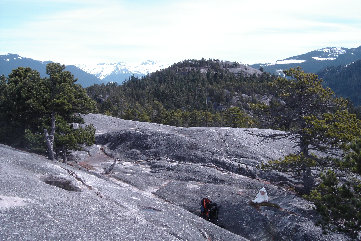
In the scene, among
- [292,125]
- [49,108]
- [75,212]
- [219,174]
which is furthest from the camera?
[219,174]

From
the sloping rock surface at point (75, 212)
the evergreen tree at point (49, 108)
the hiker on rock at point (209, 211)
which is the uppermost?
the evergreen tree at point (49, 108)

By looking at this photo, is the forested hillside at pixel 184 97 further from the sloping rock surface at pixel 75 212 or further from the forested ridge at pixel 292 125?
the sloping rock surface at pixel 75 212

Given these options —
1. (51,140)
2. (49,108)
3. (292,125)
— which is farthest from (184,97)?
(292,125)

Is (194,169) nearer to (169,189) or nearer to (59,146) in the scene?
(169,189)

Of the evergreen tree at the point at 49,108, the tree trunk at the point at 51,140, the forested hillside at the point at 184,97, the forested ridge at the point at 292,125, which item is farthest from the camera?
the forested hillside at the point at 184,97

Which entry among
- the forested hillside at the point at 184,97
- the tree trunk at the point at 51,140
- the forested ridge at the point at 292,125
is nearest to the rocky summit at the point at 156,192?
the tree trunk at the point at 51,140

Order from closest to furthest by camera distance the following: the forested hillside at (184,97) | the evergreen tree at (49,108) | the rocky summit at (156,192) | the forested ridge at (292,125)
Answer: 1. the rocky summit at (156,192)
2. the forested ridge at (292,125)
3. the evergreen tree at (49,108)
4. the forested hillside at (184,97)

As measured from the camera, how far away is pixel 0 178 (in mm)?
18156

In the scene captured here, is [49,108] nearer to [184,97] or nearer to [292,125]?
[292,125]

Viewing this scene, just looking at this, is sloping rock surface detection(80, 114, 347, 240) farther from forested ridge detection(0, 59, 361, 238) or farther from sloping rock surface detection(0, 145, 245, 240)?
sloping rock surface detection(0, 145, 245, 240)

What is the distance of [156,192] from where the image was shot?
98.5 feet

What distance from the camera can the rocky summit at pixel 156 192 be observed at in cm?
1481

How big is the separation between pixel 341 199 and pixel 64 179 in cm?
1876

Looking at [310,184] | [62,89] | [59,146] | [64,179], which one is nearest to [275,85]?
[310,184]
